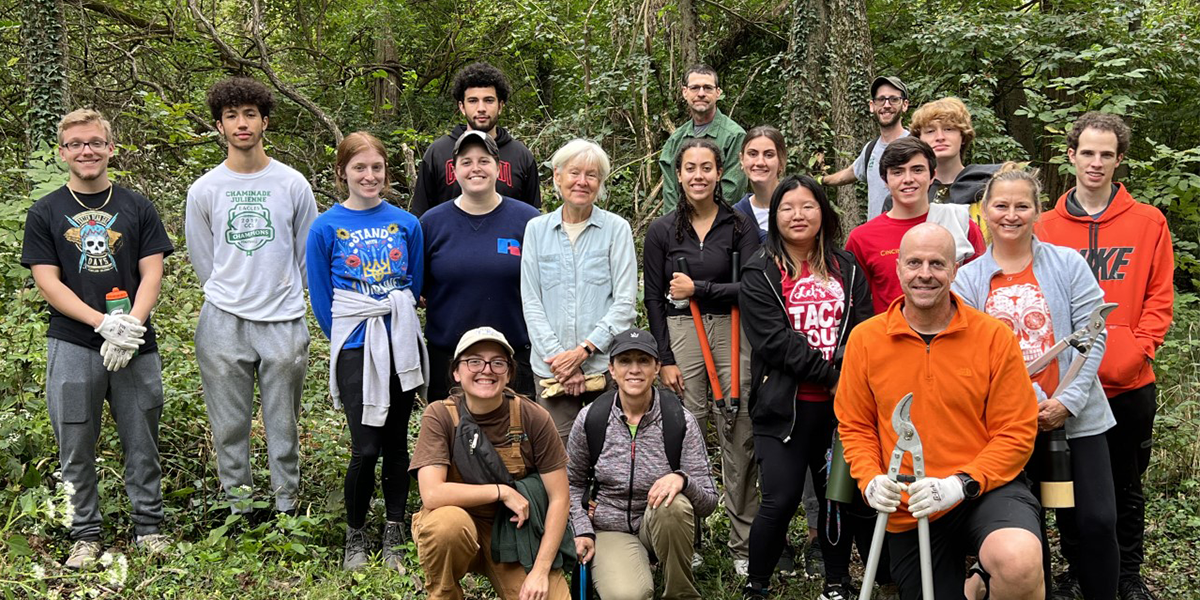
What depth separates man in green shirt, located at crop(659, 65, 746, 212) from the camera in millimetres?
5137

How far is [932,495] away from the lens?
10.5 feet

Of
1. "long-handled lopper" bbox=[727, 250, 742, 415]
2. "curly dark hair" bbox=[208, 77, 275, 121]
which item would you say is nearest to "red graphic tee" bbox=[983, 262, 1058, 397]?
"long-handled lopper" bbox=[727, 250, 742, 415]

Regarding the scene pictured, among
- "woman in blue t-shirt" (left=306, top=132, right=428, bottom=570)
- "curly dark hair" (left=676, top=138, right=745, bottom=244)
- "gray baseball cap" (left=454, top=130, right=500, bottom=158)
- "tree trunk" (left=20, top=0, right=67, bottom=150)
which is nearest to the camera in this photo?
"woman in blue t-shirt" (left=306, top=132, right=428, bottom=570)

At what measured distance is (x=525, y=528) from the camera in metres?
3.66

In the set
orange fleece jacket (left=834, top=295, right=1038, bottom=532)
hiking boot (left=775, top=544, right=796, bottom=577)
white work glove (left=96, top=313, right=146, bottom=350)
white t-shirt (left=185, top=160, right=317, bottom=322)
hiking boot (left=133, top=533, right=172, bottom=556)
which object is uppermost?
white t-shirt (left=185, top=160, right=317, bottom=322)

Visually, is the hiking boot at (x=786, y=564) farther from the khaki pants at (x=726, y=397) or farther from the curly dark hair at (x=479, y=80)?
the curly dark hair at (x=479, y=80)

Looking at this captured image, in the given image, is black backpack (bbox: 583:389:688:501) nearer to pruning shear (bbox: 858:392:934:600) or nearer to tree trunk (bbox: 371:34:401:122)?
pruning shear (bbox: 858:392:934:600)

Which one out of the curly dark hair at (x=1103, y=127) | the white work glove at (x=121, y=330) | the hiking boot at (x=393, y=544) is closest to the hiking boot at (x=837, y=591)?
the hiking boot at (x=393, y=544)

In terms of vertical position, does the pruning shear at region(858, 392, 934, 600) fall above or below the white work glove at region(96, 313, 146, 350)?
below

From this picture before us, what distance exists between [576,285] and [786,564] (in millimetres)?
1744

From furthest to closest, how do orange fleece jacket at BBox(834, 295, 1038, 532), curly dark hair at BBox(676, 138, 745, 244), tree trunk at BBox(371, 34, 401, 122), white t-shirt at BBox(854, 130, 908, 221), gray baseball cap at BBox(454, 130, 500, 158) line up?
tree trunk at BBox(371, 34, 401, 122)
white t-shirt at BBox(854, 130, 908, 221)
curly dark hair at BBox(676, 138, 745, 244)
gray baseball cap at BBox(454, 130, 500, 158)
orange fleece jacket at BBox(834, 295, 1038, 532)

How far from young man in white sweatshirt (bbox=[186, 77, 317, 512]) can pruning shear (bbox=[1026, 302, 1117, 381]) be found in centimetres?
332

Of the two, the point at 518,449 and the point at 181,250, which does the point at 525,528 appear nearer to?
the point at 518,449

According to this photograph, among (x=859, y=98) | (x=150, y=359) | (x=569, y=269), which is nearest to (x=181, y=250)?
(x=150, y=359)
